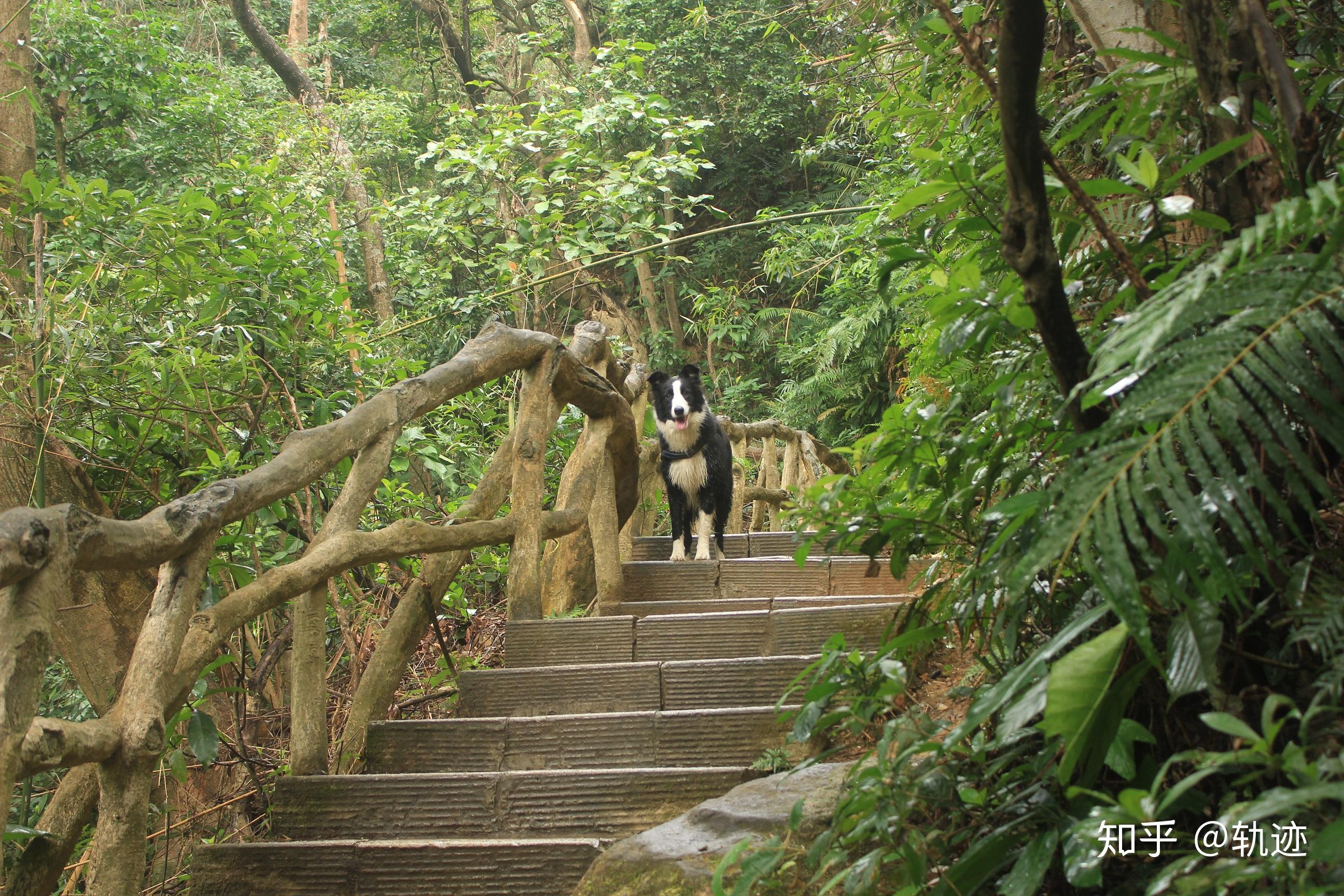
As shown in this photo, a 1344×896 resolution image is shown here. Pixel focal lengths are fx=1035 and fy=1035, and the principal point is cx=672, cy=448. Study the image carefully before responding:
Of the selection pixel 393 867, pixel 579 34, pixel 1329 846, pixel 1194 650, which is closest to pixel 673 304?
pixel 579 34

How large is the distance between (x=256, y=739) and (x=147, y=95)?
8.52 meters

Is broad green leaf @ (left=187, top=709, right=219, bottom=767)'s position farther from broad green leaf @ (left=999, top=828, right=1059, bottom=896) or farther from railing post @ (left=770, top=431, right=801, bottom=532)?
railing post @ (left=770, top=431, right=801, bottom=532)

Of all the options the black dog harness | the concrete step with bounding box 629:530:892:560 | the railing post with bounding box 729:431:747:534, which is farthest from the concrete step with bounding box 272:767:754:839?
the railing post with bounding box 729:431:747:534

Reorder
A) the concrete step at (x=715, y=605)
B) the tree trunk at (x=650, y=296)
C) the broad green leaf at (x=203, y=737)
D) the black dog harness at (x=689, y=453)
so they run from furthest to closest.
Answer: the tree trunk at (x=650, y=296) < the black dog harness at (x=689, y=453) < the concrete step at (x=715, y=605) < the broad green leaf at (x=203, y=737)

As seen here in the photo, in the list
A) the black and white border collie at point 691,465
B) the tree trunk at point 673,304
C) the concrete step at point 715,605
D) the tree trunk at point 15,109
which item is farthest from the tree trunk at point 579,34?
the concrete step at point 715,605

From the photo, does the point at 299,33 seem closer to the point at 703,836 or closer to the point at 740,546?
the point at 740,546

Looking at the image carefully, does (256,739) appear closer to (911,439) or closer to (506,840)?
(506,840)

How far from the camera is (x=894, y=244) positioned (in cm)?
157

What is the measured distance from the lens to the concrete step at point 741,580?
211 inches

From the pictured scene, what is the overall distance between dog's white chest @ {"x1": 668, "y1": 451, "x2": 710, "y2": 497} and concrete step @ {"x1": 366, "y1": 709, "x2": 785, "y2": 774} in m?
3.33

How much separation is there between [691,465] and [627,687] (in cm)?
308

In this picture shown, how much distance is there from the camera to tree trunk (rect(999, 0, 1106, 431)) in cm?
108

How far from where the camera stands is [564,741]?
3.25 meters

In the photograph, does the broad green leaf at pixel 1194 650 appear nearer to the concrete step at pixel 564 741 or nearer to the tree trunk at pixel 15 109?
the concrete step at pixel 564 741
